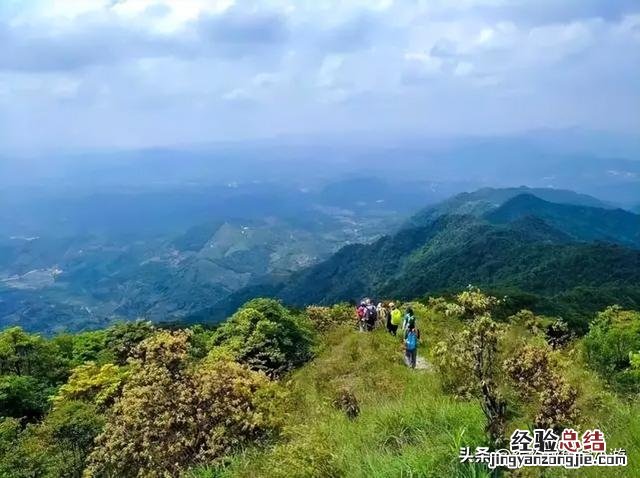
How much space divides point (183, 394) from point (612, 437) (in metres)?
6.51

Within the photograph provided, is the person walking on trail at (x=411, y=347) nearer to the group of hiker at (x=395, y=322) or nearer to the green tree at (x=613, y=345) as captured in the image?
the group of hiker at (x=395, y=322)

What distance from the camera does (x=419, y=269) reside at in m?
142

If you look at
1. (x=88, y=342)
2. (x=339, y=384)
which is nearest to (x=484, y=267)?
(x=88, y=342)

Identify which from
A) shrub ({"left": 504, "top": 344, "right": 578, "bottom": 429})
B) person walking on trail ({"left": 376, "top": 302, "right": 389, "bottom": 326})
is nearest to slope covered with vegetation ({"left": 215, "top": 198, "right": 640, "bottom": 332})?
person walking on trail ({"left": 376, "top": 302, "right": 389, "bottom": 326})

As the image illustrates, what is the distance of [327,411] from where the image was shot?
10078 millimetres

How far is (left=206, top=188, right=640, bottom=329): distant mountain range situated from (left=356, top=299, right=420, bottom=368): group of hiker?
1478 inches

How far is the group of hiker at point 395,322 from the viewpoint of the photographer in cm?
1602

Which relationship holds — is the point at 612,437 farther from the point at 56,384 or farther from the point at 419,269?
the point at 419,269

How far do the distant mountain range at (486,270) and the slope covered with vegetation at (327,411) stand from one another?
47760mm

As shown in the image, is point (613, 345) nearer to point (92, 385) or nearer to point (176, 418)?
point (92, 385)

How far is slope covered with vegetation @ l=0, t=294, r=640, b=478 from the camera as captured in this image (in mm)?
6914

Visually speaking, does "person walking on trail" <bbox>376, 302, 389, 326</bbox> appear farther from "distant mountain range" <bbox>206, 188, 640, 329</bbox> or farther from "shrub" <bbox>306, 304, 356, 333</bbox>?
"distant mountain range" <bbox>206, 188, 640, 329</bbox>

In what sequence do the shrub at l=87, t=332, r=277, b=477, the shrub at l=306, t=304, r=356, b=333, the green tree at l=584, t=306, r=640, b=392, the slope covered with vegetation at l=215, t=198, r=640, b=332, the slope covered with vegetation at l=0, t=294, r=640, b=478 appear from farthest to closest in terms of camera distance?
the slope covered with vegetation at l=215, t=198, r=640, b=332
the shrub at l=306, t=304, r=356, b=333
the green tree at l=584, t=306, r=640, b=392
the shrub at l=87, t=332, r=277, b=477
the slope covered with vegetation at l=0, t=294, r=640, b=478

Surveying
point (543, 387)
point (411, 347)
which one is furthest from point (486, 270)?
point (543, 387)
